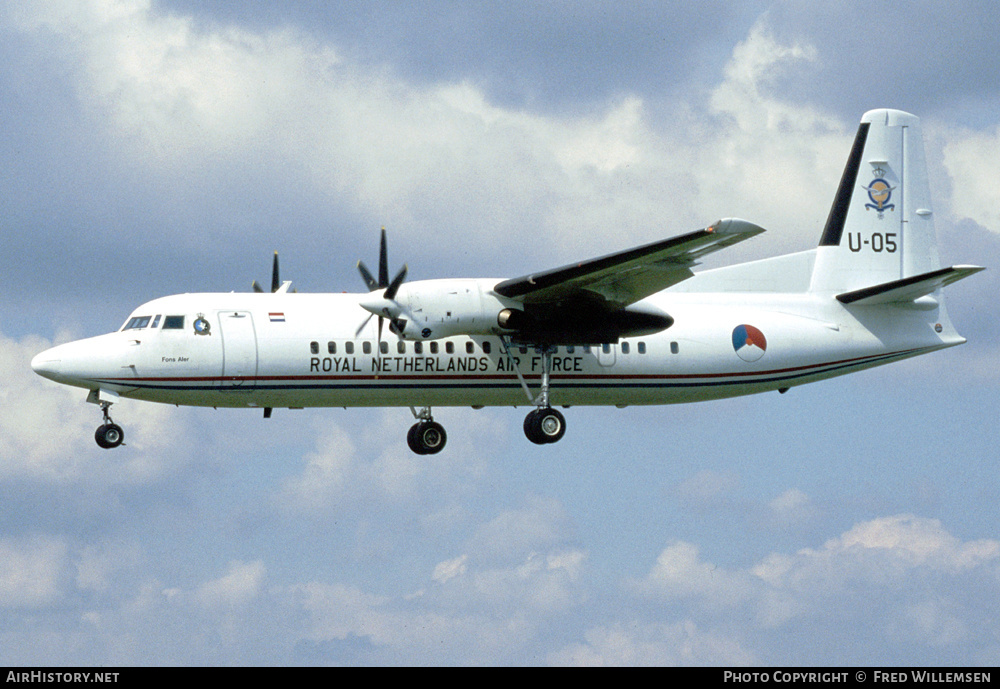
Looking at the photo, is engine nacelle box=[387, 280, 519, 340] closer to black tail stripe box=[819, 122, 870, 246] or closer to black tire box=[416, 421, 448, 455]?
black tire box=[416, 421, 448, 455]

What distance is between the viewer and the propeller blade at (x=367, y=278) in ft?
89.2

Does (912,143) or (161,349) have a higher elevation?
→ (912,143)

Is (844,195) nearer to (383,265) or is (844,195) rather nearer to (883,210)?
(883,210)

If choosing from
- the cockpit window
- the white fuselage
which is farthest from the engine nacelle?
the cockpit window

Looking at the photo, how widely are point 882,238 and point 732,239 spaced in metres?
8.78

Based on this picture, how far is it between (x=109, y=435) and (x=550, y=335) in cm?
836

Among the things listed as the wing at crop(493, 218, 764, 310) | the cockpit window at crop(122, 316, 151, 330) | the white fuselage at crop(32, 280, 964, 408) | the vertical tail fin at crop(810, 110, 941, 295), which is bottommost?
the white fuselage at crop(32, 280, 964, 408)

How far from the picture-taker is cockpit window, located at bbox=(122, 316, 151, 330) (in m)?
25.4

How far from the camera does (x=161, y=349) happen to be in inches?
985

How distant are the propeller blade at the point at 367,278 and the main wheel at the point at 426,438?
10.0 ft

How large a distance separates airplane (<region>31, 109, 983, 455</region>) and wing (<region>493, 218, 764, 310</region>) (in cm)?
4

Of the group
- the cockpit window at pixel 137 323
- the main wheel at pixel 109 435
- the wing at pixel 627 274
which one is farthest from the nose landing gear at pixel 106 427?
the wing at pixel 627 274

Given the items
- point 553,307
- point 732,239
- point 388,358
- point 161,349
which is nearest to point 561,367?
point 553,307
